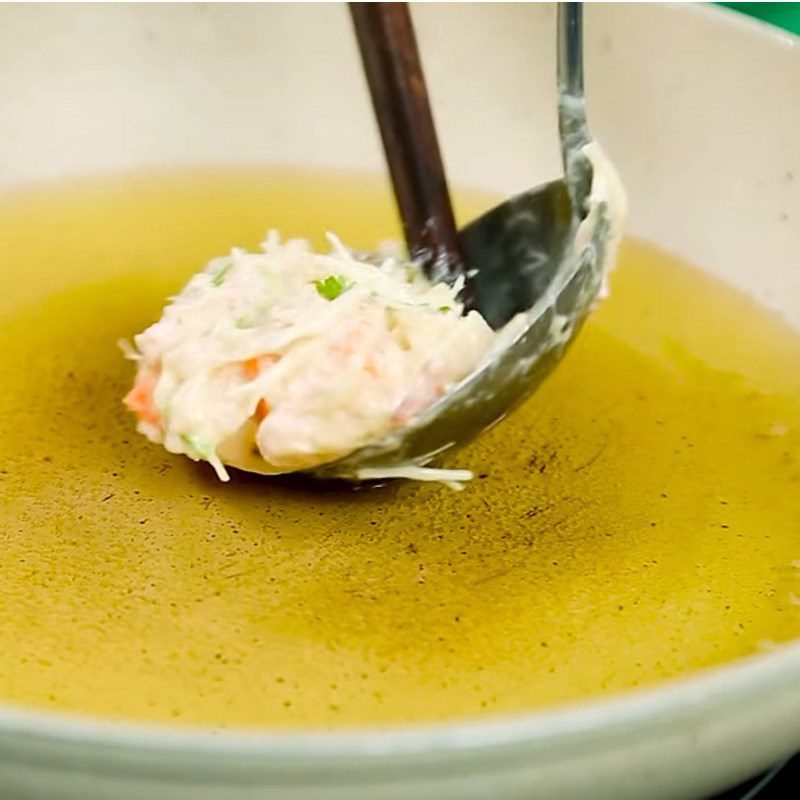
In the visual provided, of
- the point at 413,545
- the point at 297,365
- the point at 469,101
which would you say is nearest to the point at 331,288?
the point at 297,365

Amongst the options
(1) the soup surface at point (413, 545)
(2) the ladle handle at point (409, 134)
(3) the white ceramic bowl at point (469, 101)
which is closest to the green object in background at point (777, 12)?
(3) the white ceramic bowl at point (469, 101)

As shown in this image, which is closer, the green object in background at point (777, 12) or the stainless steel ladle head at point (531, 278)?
the stainless steel ladle head at point (531, 278)

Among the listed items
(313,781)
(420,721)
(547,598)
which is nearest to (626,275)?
(547,598)

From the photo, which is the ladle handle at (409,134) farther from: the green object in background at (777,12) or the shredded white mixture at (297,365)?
the green object in background at (777,12)

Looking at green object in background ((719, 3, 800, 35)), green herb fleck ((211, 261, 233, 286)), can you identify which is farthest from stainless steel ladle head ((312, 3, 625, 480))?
green object in background ((719, 3, 800, 35))

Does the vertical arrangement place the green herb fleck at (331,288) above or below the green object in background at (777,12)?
above

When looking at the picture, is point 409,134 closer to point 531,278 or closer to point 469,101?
point 531,278

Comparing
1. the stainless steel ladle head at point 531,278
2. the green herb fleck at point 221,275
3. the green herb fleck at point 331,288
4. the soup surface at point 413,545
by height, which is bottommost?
the soup surface at point 413,545
